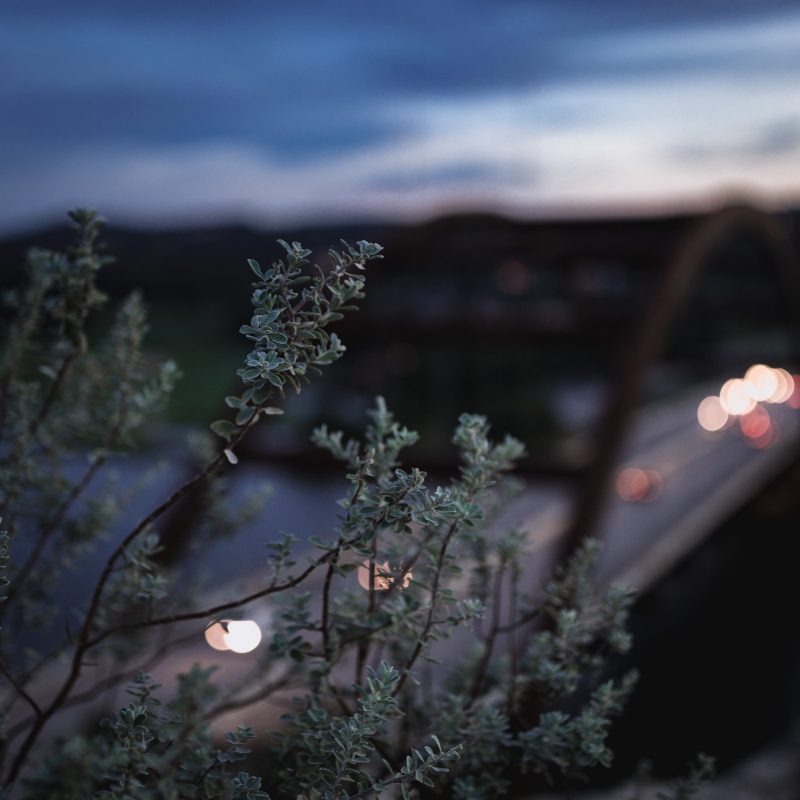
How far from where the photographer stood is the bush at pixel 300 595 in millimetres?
2180

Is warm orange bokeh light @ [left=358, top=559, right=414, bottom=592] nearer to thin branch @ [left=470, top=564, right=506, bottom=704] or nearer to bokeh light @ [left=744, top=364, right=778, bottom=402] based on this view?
thin branch @ [left=470, top=564, right=506, bottom=704]

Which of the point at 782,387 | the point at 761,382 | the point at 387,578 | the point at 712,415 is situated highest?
the point at 782,387

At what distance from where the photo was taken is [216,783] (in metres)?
2.26

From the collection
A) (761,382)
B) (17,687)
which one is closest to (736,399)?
(761,382)

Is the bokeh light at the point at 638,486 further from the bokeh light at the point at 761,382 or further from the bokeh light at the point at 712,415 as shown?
the bokeh light at the point at 761,382

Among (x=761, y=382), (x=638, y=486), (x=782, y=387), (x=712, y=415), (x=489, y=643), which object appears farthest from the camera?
(x=782, y=387)

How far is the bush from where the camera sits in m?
2.18

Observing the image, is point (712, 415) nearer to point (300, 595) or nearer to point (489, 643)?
point (489, 643)

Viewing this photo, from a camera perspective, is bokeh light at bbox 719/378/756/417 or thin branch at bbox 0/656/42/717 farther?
bokeh light at bbox 719/378/756/417

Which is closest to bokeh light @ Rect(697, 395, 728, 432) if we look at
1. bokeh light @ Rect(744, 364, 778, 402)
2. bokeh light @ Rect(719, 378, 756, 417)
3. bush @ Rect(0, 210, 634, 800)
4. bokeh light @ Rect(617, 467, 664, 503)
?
bokeh light @ Rect(719, 378, 756, 417)

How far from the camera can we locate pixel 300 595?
8.59 ft

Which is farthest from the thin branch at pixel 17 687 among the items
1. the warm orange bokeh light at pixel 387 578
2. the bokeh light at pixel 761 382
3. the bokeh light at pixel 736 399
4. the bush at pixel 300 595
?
the bokeh light at pixel 761 382

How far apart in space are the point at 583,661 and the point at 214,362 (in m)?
83.0

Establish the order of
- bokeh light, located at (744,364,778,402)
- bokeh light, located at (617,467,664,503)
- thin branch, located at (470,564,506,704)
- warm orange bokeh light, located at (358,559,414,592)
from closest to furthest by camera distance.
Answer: warm orange bokeh light, located at (358,559,414,592) < thin branch, located at (470,564,506,704) < bokeh light, located at (617,467,664,503) < bokeh light, located at (744,364,778,402)
